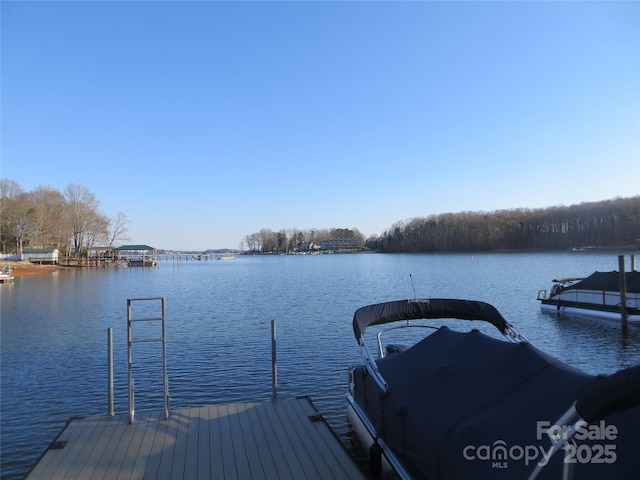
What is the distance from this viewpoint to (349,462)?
5.41 metres

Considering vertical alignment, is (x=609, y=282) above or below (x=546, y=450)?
below

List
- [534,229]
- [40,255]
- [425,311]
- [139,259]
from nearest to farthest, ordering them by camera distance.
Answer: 1. [425,311]
2. [40,255]
3. [139,259]
4. [534,229]

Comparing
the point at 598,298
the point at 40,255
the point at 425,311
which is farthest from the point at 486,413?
the point at 40,255

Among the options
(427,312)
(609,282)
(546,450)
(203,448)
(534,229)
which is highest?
(534,229)

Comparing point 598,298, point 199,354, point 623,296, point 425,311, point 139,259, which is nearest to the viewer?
point 425,311

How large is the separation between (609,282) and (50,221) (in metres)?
83.5

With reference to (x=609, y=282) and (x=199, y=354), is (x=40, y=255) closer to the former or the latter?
(x=199, y=354)

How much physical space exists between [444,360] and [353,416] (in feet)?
9.61

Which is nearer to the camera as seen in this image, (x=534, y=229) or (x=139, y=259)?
(x=139, y=259)

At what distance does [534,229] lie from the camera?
433 ft

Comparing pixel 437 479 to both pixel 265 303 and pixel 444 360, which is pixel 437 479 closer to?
pixel 444 360

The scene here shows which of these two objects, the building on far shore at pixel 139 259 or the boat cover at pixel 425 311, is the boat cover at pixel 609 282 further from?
the building on far shore at pixel 139 259

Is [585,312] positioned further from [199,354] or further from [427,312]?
[199,354]

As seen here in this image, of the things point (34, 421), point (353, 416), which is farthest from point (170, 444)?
point (34, 421)
